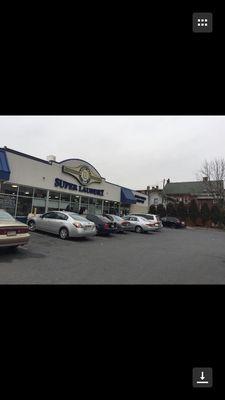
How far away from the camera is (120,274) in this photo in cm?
535

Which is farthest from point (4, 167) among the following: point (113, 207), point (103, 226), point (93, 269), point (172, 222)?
point (172, 222)

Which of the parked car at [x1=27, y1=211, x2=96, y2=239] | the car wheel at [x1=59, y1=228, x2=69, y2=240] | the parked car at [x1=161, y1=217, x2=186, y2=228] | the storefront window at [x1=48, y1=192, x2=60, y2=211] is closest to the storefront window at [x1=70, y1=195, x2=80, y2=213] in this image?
the storefront window at [x1=48, y1=192, x2=60, y2=211]

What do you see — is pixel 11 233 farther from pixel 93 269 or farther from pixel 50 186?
pixel 50 186

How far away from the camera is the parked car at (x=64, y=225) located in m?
10.5

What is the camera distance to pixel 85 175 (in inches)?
786

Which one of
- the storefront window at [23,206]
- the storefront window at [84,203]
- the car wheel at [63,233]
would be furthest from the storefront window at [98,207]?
the car wheel at [63,233]

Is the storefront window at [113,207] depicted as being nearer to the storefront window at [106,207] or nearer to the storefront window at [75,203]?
the storefront window at [106,207]

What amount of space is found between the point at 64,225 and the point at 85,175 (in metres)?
9.70

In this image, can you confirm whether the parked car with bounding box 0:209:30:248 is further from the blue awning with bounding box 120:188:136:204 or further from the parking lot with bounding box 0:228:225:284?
A: the blue awning with bounding box 120:188:136:204

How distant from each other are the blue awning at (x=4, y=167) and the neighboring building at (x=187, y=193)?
32.1 meters

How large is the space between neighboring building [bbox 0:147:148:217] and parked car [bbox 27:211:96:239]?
3296 mm
